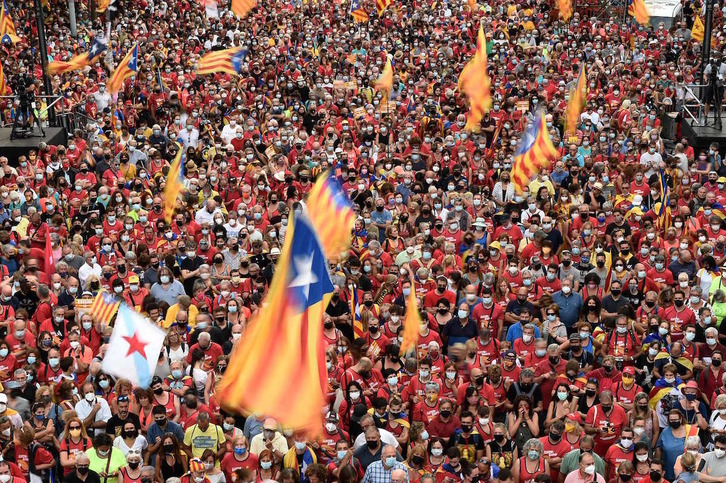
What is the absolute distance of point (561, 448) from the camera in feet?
41.6

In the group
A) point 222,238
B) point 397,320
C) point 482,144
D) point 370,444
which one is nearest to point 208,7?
point 482,144

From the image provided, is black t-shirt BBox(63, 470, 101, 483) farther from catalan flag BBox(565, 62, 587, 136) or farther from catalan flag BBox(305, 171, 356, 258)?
catalan flag BBox(565, 62, 587, 136)

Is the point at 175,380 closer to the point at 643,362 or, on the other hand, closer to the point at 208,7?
the point at 643,362

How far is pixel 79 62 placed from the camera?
2652cm

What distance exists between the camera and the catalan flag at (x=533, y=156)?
1958 centimetres

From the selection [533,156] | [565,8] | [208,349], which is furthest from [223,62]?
[208,349]

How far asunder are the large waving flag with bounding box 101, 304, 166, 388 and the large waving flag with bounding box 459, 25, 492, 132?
10.4m

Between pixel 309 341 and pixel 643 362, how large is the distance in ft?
19.1

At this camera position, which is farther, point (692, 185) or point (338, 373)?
point (692, 185)

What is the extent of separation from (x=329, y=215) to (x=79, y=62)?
13.6m

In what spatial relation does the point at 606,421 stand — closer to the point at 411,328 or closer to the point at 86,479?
the point at 411,328

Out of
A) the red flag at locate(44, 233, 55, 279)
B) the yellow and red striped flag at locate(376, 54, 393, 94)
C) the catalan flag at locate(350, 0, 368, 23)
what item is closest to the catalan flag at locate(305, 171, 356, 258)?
the red flag at locate(44, 233, 55, 279)

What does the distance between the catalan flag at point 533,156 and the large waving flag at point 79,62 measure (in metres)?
10.2

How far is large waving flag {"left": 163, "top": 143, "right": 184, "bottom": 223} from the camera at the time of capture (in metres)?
18.9
